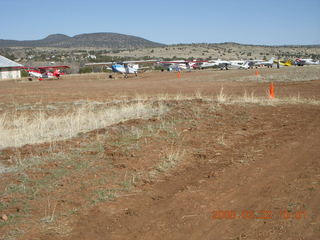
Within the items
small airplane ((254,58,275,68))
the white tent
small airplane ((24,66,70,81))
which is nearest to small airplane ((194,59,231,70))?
small airplane ((254,58,275,68))

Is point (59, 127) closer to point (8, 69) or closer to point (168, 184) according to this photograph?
point (168, 184)

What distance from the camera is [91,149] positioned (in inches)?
376

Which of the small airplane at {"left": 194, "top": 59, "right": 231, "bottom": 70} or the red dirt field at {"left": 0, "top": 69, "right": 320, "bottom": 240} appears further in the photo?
the small airplane at {"left": 194, "top": 59, "right": 231, "bottom": 70}

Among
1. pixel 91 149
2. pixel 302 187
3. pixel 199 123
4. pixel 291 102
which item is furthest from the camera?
pixel 291 102

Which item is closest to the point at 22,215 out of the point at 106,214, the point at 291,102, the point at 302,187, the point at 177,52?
the point at 106,214

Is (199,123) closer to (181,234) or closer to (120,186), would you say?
(120,186)

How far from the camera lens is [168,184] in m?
7.13

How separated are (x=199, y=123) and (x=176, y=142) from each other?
244 centimetres
